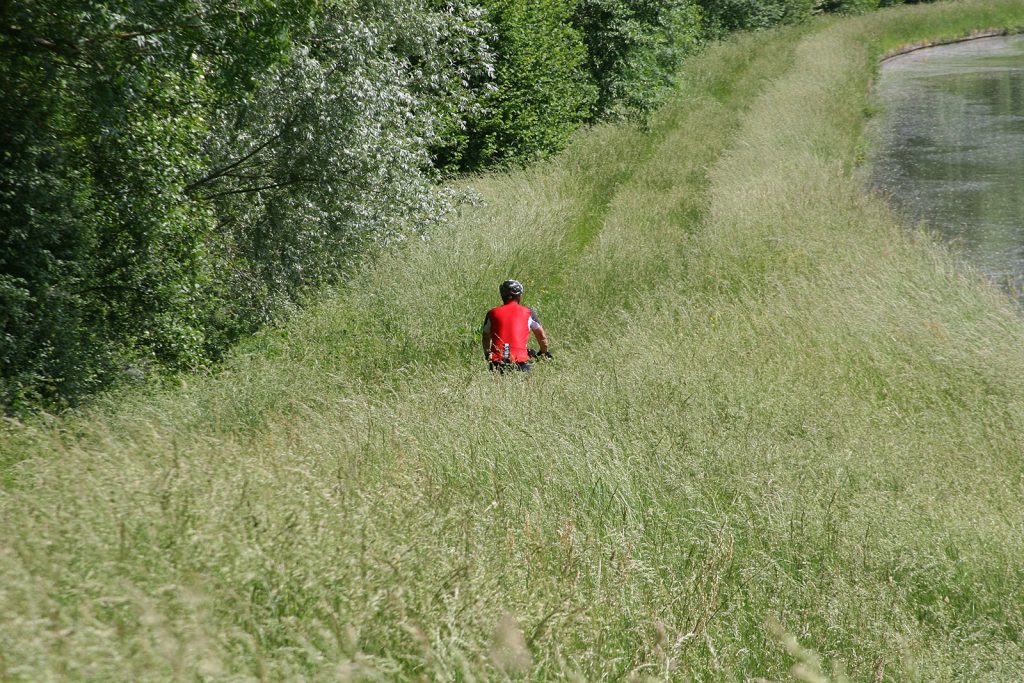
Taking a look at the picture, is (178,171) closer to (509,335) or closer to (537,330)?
(509,335)

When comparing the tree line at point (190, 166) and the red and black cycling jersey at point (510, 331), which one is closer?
the tree line at point (190, 166)

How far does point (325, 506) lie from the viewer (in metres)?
Answer: 4.41

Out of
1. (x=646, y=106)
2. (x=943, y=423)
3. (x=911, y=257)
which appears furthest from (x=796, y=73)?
(x=943, y=423)

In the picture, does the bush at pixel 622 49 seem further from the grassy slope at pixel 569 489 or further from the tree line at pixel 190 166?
the grassy slope at pixel 569 489

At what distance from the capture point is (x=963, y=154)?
25.1m

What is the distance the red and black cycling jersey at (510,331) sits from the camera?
30.5 ft

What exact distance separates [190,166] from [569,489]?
5.83 m

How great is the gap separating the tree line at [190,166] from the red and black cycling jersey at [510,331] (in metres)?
2.86

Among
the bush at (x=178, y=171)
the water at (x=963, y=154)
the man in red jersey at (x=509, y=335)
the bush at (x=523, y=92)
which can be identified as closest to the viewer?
the bush at (x=178, y=171)

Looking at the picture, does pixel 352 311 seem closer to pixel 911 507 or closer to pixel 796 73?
pixel 911 507

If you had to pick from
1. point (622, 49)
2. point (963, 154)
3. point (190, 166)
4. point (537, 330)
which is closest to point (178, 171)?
point (190, 166)

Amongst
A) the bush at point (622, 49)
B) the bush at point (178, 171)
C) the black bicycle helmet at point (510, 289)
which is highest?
the bush at point (178, 171)

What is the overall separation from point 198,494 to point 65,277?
555 centimetres

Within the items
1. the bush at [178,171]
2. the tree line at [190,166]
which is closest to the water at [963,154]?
the tree line at [190,166]
